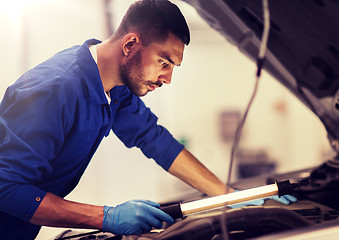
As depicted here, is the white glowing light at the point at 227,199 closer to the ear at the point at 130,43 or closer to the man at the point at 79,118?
the man at the point at 79,118

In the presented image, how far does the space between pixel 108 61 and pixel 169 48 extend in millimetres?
218

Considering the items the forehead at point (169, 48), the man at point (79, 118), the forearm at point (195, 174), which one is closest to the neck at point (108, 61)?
the man at point (79, 118)

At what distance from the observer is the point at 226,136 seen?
3.71m

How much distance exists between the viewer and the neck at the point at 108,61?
3.17ft

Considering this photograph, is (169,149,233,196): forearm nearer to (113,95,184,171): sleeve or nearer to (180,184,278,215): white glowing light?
(113,95,184,171): sleeve

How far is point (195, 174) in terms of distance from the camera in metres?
1.14

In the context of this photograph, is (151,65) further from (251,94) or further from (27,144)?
(251,94)

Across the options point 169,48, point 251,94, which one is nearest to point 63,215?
point 169,48

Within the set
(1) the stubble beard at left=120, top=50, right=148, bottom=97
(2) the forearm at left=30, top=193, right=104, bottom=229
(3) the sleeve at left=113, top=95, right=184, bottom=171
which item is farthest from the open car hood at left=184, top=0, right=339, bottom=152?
(2) the forearm at left=30, top=193, right=104, bottom=229

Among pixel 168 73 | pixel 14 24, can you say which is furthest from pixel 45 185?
pixel 14 24

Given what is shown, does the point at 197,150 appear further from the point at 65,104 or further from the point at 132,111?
the point at 65,104

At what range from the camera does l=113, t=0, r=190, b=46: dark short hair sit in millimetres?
888

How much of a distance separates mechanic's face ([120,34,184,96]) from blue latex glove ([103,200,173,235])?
0.39m

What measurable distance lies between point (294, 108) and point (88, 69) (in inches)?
137
